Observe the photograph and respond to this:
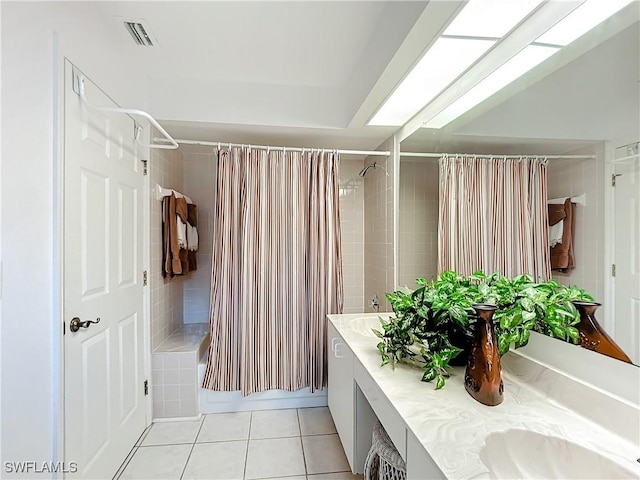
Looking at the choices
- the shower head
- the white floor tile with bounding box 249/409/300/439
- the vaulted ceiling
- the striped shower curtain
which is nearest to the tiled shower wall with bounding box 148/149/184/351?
the vaulted ceiling

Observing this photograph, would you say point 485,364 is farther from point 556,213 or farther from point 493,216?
point 493,216

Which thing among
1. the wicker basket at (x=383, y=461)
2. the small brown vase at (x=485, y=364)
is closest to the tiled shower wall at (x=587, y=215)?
the small brown vase at (x=485, y=364)

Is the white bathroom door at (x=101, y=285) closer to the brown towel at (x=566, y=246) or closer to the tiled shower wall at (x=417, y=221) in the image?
the tiled shower wall at (x=417, y=221)

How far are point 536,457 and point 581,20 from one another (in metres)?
1.37

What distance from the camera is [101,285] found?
167cm

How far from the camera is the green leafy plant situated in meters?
1.09

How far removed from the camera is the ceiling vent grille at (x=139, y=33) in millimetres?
1642

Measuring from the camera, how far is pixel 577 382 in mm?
1013

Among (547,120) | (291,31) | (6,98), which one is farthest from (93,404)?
(547,120)

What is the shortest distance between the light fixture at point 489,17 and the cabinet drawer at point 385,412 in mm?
1445

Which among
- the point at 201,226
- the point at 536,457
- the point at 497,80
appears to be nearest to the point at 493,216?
the point at 497,80

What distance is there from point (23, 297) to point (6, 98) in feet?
2.46

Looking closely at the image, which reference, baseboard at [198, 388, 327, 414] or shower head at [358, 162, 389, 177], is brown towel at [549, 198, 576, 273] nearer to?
shower head at [358, 162, 389, 177]

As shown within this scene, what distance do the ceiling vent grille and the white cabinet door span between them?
2.01 meters
